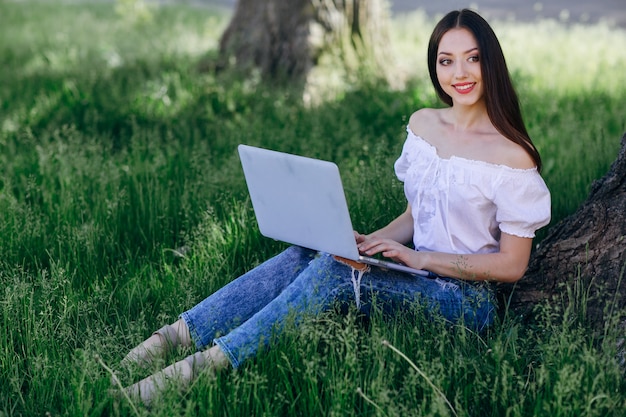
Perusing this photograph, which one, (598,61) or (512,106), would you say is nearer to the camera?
(512,106)

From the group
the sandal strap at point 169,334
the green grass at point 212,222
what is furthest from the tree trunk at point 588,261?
the sandal strap at point 169,334

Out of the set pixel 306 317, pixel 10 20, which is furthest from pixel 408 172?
pixel 10 20

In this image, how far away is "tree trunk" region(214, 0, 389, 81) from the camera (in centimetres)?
605

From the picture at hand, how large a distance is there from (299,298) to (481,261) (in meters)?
0.62

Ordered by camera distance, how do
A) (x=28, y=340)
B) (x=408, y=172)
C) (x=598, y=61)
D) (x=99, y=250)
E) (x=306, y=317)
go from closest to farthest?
(x=306, y=317) < (x=28, y=340) < (x=408, y=172) < (x=99, y=250) < (x=598, y=61)

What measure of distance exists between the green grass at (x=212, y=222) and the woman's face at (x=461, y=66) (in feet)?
2.57

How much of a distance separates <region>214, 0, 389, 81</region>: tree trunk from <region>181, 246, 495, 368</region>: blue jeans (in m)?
3.11

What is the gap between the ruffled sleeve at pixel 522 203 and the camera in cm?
291

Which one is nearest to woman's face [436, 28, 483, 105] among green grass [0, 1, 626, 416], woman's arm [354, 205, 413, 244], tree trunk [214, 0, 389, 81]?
woman's arm [354, 205, 413, 244]

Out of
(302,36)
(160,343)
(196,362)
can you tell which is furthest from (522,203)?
(302,36)

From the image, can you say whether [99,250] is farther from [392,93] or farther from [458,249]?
[392,93]

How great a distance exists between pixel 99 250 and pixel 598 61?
16.0 feet

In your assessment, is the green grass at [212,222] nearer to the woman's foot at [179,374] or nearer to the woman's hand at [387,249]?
the woman's foot at [179,374]

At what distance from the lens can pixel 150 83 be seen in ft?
19.5
